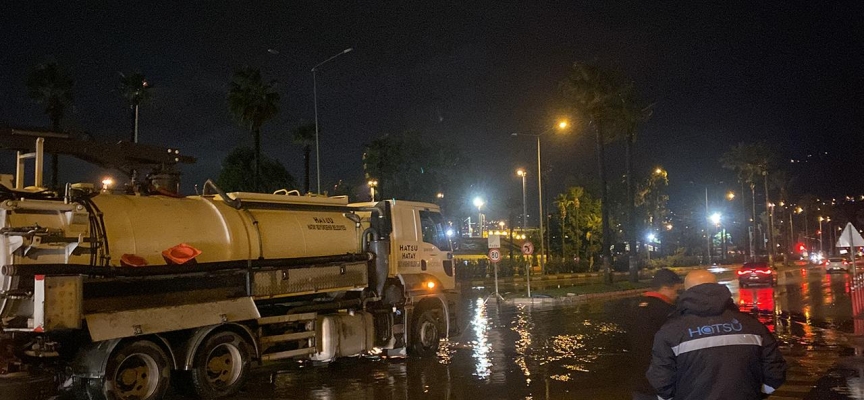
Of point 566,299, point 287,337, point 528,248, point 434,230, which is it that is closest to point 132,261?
point 287,337

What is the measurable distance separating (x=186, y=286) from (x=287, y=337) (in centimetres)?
227

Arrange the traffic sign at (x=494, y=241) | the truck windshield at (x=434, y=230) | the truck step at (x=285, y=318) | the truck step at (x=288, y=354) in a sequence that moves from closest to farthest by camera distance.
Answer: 1. the truck step at (x=285, y=318)
2. the truck step at (x=288, y=354)
3. the truck windshield at (x=434, y=230)
4. the traffic sign at (x=494, y=241)

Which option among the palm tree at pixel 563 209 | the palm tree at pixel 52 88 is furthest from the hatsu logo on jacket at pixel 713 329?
the palm tree at pixel 563 209

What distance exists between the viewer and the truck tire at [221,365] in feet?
37.3

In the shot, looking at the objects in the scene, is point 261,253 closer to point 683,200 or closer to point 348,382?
point 348,382

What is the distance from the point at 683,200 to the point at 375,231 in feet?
373

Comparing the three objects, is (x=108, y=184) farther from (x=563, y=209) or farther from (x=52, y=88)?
(x=563, y=209)

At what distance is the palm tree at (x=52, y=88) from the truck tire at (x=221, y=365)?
35.5 metres

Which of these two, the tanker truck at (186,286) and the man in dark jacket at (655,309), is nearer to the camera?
the man in dark jacket at (655,309)

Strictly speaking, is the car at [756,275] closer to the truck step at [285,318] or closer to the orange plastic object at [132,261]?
the truck step at [285,318]

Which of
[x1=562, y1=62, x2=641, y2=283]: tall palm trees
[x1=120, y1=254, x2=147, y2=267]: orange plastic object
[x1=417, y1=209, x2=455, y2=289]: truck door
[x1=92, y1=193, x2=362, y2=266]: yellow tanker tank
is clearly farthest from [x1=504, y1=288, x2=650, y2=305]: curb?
[x1=120, y1=254, x2=147, y2=267]: orange plastic object

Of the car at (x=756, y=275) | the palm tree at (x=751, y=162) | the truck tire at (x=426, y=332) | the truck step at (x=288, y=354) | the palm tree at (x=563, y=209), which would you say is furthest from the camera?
the palm tree at (x=751, y=162)

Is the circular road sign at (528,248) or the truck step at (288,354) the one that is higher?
the circular road sign at (528,248)

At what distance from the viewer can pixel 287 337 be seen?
42.6 feet
